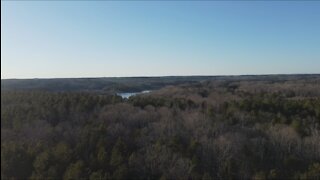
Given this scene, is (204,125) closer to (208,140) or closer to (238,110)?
(208,140)

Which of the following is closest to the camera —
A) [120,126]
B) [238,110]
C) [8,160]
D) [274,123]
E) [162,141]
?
[8,160]

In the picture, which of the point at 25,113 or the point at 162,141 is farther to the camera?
the point at 25,113

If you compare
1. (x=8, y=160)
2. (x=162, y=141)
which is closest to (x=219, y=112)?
(x=162, y=141)

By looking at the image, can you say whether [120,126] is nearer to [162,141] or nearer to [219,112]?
[162,141]

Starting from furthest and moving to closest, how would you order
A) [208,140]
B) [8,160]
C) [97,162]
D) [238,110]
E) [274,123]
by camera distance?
[238,110], [274,123], [208,140], [97,162], [8,160]

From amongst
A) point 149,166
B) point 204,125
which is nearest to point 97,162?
point 149,166

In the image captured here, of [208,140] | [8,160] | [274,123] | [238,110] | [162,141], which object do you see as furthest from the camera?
[238,110]
